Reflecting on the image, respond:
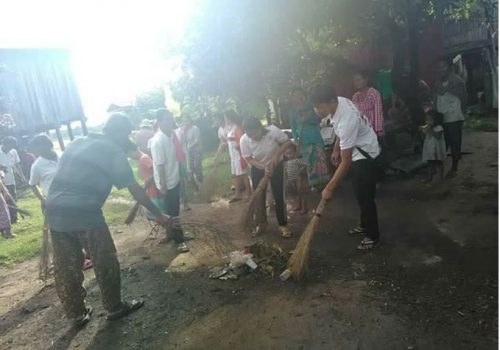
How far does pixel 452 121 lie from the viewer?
6.89 m

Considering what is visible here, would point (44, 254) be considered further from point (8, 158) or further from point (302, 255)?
point (8, 158)

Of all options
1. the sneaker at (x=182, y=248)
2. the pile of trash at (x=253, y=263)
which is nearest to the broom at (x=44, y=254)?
the sneaker at (x=182, y=248)

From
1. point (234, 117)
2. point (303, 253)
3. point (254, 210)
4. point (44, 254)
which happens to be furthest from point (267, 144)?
point (44, 254)

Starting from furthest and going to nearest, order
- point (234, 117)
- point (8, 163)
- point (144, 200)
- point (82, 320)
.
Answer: point (8, 163) → point (234, 117) → point (82, 320) → point (144, 200)

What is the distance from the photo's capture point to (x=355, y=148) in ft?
14.9

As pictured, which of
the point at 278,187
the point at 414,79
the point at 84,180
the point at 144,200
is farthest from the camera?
the point at 414,79

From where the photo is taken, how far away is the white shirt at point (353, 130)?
4.21 meters

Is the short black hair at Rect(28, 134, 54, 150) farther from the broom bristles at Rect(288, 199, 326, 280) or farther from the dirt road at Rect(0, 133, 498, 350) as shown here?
the broom bristles at Rect(288, 199, 326, 280)

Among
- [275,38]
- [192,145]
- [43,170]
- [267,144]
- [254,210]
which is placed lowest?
[254,210]

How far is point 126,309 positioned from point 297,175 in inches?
123

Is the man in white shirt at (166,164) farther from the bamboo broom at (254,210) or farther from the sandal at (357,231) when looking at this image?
the sandal at (357,231)

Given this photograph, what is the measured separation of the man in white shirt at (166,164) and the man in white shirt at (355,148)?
2072mm

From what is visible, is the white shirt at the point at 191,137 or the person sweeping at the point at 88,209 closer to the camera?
the person sweeping at the point at 88,209

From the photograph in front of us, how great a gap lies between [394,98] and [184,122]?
4560mm
